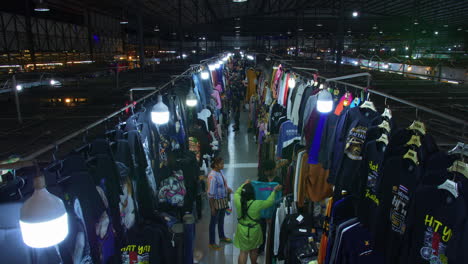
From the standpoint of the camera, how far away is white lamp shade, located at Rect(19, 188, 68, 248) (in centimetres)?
139

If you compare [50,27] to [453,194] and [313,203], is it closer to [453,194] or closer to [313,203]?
[313,203]

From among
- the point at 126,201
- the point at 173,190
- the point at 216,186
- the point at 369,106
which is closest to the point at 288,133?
the point at 216,186

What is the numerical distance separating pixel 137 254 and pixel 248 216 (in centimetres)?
165

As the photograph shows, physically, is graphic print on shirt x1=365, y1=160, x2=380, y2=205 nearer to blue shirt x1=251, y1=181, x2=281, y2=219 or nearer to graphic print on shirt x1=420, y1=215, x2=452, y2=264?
graphic print on shirt x1=420, y1=215, x2=452, y2=264

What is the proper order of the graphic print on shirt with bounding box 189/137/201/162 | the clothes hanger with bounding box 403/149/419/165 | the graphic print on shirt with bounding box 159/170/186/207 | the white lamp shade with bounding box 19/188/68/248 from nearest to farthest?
the white lamp shade with bounding box 19/188/68/248, the clothes hanger with bounding box 403/149/419/165, the graphic print on shirt with bounding box 159/170/186/207, the graphic print on shirt with bounding box 189/137/201/162

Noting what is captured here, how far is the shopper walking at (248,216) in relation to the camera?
14.8 ft

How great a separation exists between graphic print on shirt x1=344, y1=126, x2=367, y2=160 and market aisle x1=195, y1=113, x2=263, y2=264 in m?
2.92

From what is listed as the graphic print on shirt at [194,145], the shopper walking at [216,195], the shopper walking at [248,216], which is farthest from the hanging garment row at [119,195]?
the graphic print on shirt at [194,145]

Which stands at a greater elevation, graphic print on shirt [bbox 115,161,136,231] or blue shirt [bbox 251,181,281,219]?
graphic print on shirt [bbox 115,161,136,231]

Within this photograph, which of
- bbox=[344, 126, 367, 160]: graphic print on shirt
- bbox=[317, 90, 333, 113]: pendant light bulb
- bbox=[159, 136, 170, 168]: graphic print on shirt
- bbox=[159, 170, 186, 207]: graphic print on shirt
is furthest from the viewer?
bbox=[159, 170, 186, 207]: graphic print on shirt

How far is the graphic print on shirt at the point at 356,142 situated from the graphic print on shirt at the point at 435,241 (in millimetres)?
1091

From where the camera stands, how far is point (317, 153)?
397cm

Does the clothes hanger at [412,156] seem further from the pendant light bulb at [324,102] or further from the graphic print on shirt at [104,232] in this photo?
the graphic print on shirt at [104,232]

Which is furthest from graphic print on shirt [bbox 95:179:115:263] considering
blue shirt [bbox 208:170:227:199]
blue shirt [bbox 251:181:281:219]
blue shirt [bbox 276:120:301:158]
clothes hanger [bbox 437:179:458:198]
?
blue shirt [bbox 276:120:301:158]
